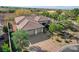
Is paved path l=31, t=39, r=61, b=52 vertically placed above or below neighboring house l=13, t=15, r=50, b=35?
below

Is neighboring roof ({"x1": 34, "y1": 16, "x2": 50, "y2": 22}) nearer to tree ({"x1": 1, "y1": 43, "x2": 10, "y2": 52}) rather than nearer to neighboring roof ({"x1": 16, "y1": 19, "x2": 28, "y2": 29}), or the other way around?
neighboring roof ({"x1": 16, "y1": 19, "x2": 28, "y2": 29})

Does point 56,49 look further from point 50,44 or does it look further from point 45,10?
point 45,10

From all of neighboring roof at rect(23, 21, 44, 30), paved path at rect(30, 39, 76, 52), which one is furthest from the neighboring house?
paved path at rect(30, 39, 76, 52)

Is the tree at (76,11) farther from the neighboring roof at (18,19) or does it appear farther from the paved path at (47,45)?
the neighboring roof at (18,19)

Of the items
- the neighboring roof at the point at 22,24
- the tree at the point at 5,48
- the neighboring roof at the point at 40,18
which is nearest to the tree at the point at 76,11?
the neighboring roof at the point at 40,18

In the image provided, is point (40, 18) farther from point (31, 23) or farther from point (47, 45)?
point (47, 45)

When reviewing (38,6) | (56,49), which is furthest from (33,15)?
(56,49)

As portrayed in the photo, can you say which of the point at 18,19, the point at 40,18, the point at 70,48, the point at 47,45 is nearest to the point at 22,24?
the point at 18,19
